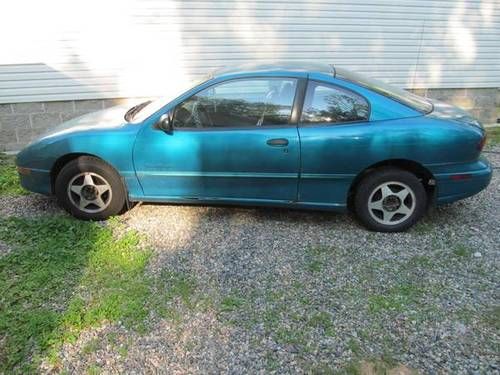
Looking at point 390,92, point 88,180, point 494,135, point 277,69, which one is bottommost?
point 494,135

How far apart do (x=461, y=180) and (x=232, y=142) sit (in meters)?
2.06

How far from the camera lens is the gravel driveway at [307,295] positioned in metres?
2.55

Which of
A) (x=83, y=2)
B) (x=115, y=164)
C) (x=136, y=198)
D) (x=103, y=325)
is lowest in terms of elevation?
(x=103, y=325)

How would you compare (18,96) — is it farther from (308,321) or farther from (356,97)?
(308,321)

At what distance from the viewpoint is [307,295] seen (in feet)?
10.1

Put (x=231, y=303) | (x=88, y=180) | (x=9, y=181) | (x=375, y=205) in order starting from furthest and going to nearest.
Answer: (x=9, y=181) < (x=88, y=180) < (x=375, y=205) < (x=231, y=303)

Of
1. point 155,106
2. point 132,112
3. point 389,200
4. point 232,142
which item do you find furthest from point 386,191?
point 132,112

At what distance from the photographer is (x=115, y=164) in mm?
3898

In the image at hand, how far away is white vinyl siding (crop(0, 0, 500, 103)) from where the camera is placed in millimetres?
6266

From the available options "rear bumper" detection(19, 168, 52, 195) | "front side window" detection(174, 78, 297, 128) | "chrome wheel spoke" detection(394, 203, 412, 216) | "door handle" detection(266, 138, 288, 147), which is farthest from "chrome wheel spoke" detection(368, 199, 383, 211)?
"rear bumper" detection(19, 168, 52, 195)

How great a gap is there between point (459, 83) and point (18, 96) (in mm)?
7702

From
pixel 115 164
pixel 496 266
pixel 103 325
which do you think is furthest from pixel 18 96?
pixel 496 266

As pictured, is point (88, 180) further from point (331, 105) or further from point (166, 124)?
point (331, 105)

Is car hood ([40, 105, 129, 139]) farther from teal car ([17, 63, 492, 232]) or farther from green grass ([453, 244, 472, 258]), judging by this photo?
green grass ([453, 244, 472, 258])
